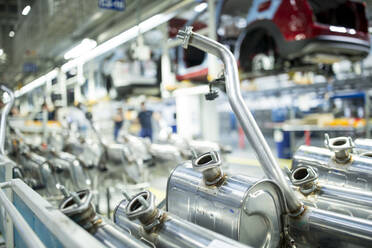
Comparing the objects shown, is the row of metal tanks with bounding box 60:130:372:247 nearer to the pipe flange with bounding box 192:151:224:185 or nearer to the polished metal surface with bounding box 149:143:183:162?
the pipe flange with bounding box 192:151:224:185

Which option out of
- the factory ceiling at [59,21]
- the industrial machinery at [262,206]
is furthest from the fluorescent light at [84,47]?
the industrial machinery at [262,206]

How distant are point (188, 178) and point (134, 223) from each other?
400 mm

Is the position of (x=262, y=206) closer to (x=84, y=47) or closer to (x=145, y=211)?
(x=145, y=211)

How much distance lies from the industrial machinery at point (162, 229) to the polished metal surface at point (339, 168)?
824 mm

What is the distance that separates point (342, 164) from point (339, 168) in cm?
3

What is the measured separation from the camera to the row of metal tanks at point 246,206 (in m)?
1.38

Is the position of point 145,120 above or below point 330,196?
above

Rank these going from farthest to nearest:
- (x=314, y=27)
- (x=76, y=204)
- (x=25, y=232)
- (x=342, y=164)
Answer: (x=314, y=27) → (x=342, y=164) → (x=76, y=204) → (x=25, y=232)

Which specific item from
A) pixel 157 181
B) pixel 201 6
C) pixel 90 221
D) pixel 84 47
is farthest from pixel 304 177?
pixel 84 47

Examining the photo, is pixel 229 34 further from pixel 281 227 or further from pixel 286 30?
pixel 281 227

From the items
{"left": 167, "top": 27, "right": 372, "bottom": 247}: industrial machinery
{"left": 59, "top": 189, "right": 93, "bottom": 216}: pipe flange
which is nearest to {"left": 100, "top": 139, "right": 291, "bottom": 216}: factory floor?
{"left": 167, "top": 27, "right": 372, "bottom": 247}: industrial machinery

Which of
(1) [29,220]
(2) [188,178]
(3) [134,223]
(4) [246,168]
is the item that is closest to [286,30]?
(4) [246,168]

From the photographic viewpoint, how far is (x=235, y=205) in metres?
1.48

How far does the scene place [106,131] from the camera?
10.4 m
